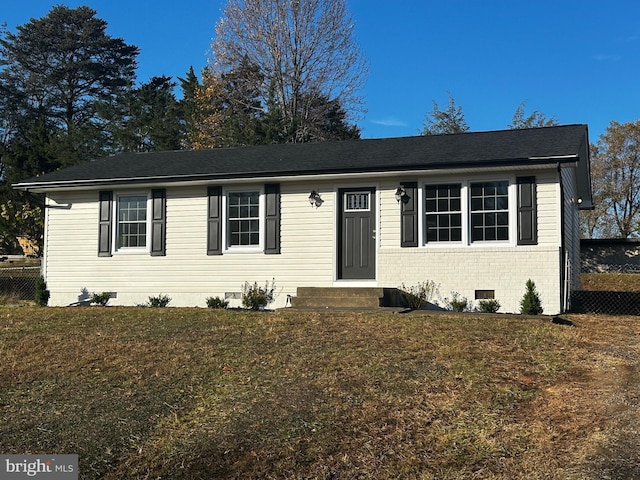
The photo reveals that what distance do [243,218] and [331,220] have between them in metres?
1.97

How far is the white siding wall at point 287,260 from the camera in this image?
437 inches

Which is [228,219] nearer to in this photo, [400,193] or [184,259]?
[184,259]

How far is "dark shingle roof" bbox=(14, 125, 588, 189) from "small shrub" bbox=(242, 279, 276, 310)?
7.63 feet

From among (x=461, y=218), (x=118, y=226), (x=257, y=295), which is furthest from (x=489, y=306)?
(x=118, y=226)

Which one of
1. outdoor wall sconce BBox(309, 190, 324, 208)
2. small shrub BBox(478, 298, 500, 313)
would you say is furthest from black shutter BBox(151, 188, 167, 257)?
small shrub BBox(478, 298, 500, 313)

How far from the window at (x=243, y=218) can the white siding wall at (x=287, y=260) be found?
356 millimetres

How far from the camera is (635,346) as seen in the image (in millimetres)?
7613

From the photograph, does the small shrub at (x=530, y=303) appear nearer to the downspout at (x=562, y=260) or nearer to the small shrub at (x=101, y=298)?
the downspout at (x=562, y=260)

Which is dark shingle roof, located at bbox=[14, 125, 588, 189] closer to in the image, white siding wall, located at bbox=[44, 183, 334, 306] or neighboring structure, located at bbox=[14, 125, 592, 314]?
neighboring structure, located at bbox=[14, 125, 592, 314]

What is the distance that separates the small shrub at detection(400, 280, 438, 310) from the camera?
38.1ft

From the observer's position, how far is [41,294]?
1387 centimetres

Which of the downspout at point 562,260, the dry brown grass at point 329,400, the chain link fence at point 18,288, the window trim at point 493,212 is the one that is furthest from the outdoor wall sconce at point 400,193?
the chain link fence at point 18,288

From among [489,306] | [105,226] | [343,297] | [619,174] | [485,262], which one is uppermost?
[619,174]

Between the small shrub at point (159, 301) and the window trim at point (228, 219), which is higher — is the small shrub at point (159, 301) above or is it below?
below
